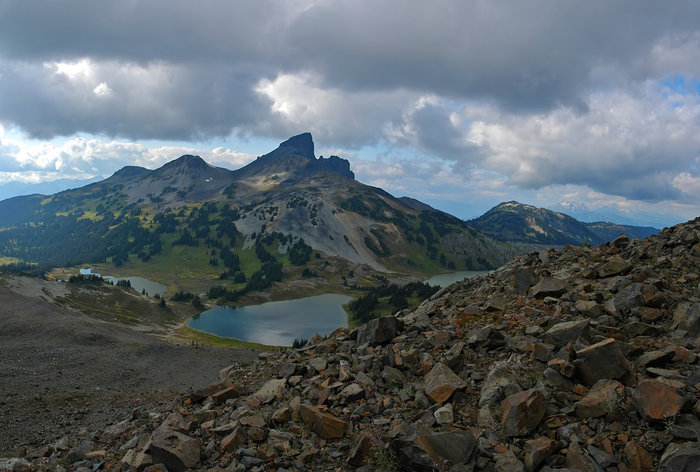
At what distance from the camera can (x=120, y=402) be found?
132 feet

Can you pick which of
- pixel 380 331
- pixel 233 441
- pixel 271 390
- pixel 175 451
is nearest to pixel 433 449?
pixel 233 441

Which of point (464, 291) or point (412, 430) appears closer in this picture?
point (412, 430)

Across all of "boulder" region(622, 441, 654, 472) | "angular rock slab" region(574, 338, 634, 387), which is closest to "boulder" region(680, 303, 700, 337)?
"angular rock slab" region(574, 338, 634, 387)

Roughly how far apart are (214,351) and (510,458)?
2986 inches

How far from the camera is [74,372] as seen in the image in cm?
5103

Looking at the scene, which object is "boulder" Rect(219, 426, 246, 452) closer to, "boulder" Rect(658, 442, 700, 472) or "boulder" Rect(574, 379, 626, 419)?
"boulder" Rect(574, 379, 626, 419)

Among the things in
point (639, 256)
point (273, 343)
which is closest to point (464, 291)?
point (639, 256)

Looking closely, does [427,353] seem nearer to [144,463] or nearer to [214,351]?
[144,463]

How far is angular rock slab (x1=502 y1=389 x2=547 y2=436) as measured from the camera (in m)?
10.0

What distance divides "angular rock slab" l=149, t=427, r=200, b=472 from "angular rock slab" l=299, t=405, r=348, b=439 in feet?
12.1

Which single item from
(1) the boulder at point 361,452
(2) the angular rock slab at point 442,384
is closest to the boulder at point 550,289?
(2) the angular rock slab at point 442,384

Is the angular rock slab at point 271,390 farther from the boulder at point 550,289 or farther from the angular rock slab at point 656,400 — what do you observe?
the boulder at point 550,289

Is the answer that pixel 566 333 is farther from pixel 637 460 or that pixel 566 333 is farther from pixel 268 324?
pixel 268 324

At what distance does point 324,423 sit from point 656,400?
906cm
